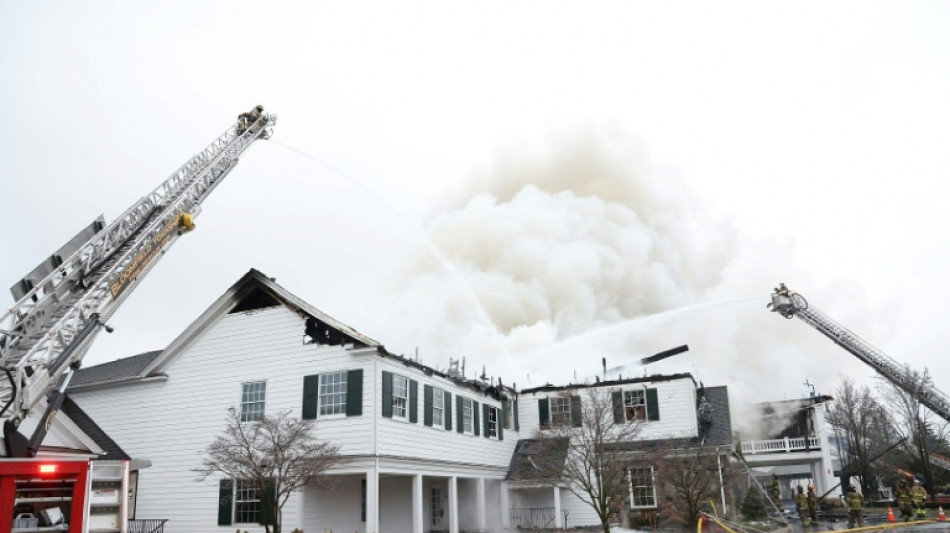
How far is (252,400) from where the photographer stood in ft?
78.3

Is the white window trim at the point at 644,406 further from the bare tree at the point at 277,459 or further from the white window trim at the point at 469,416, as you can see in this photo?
the bare tree at the point at 277,459

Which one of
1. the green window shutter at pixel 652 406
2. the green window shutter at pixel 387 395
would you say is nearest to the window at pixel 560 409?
the green window shutter at pixel 652 406

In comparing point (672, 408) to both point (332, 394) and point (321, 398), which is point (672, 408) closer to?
point (332, 394)

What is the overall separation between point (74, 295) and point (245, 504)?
11482 millimetres

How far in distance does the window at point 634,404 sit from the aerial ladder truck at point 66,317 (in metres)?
21.0

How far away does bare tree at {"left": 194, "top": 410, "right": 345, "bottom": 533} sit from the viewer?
760 inches

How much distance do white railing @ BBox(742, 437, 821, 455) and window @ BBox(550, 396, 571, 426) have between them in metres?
12.7

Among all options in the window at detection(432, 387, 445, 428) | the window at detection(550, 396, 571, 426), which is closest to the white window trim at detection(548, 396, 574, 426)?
the window at detection(550, 396, 571, 426)

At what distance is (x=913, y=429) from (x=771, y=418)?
335 inches

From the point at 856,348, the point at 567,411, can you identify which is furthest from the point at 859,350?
the point at 567,411

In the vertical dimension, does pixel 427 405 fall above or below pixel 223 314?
below

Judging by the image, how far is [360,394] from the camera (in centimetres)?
2191

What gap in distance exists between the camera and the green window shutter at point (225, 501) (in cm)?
2291

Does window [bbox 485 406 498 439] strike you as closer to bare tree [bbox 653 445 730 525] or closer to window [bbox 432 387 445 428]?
window [bbox 432 387 445 428]
